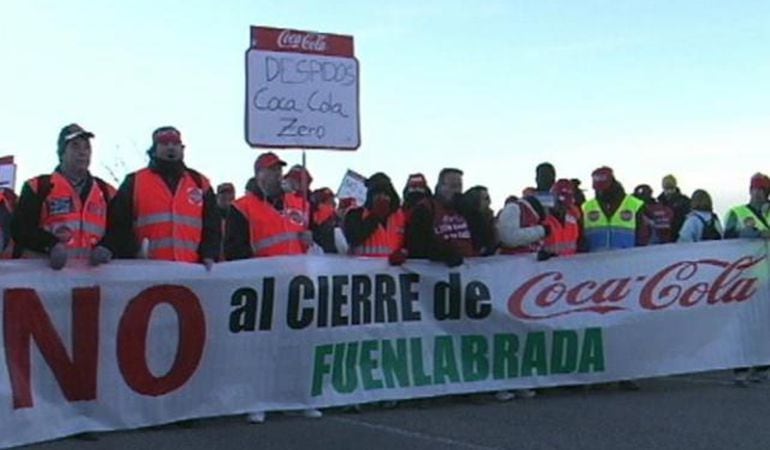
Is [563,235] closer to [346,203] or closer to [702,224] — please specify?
[702,224]

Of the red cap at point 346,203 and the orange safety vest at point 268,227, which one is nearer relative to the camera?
the orange safety vest at point 268,227

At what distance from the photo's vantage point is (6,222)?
38.4 feet

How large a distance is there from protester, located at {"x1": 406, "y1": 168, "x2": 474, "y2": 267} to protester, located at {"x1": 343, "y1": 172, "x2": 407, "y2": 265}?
13 centimetres

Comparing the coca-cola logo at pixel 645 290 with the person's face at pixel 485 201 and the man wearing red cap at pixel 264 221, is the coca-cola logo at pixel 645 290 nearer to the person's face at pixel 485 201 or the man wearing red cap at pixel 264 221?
the person's face at pixel 485 201

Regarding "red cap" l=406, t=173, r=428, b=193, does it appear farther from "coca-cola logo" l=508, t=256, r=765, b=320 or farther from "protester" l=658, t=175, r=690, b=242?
"protester" l=658, t=175, r=690, b=242

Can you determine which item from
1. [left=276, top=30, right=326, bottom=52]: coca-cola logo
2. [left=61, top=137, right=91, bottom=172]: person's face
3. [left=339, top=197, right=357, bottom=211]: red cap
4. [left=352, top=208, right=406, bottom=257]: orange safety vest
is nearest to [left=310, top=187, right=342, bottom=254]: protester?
[left=339, top=197, right=357, bottom=211]: red cap

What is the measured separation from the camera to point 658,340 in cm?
1109

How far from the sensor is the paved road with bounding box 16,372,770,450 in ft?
26.4

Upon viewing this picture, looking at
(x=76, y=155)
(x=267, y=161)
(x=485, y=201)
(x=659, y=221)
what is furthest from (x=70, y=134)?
(x=659, y=221)

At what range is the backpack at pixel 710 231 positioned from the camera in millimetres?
12328

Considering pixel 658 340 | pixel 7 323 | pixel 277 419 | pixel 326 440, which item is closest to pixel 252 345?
pixel 277 419

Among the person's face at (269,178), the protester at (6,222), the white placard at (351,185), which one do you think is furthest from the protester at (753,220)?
the white placard at (351,185)

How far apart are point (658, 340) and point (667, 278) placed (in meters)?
0.57

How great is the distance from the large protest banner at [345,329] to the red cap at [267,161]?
0.83m
